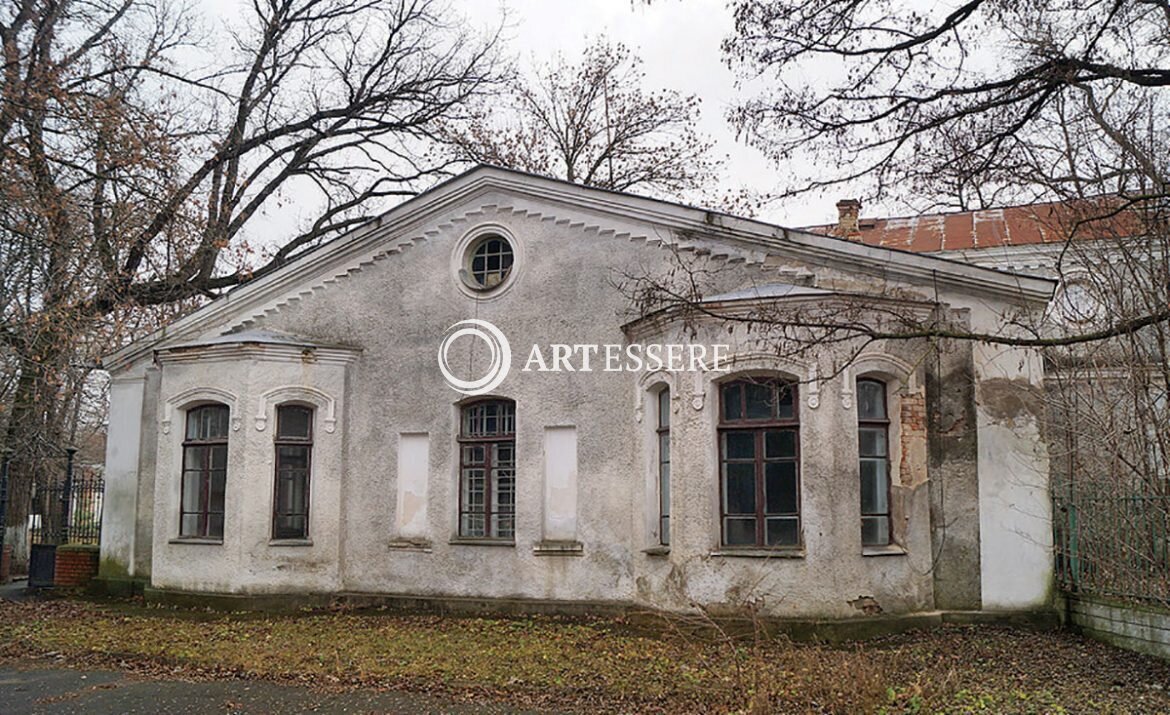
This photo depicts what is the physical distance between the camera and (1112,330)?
7.54m

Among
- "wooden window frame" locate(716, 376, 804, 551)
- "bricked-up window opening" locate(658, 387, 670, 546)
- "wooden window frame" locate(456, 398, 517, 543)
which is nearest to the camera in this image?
"wooden window frame" locate(716, 376, 804, 551)

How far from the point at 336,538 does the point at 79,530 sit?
25.0ft

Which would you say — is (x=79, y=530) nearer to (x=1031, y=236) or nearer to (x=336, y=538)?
(x=336, y=538)

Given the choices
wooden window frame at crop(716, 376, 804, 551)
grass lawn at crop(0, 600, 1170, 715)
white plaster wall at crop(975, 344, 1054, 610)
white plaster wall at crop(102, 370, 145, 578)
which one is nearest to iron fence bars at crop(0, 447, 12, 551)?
white plaster wall at crop(102, 370, 145, 578)

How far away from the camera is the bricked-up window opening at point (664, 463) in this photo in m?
11.9

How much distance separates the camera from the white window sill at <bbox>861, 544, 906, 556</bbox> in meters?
10.9

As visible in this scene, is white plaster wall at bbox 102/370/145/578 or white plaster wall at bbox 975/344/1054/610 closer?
white plaster wall at bbox 975/344/1054/610

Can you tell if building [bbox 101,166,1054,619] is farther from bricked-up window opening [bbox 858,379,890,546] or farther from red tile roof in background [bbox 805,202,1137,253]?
red tile roof in background [bbox 805,202,1137,253]

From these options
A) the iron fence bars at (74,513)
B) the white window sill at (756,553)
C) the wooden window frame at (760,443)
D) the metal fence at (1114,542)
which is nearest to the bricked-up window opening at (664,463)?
the wooden window frame at (760,443)

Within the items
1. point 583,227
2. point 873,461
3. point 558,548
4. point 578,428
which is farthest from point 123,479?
point 873,461

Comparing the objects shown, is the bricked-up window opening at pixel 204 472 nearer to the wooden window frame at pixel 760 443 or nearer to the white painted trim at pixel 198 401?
the white painted trim at pixel 198 401

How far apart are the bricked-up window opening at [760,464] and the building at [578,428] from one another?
3 cm

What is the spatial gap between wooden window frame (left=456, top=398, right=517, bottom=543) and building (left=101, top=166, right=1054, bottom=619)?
4cm

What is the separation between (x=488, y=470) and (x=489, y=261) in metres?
2.74
